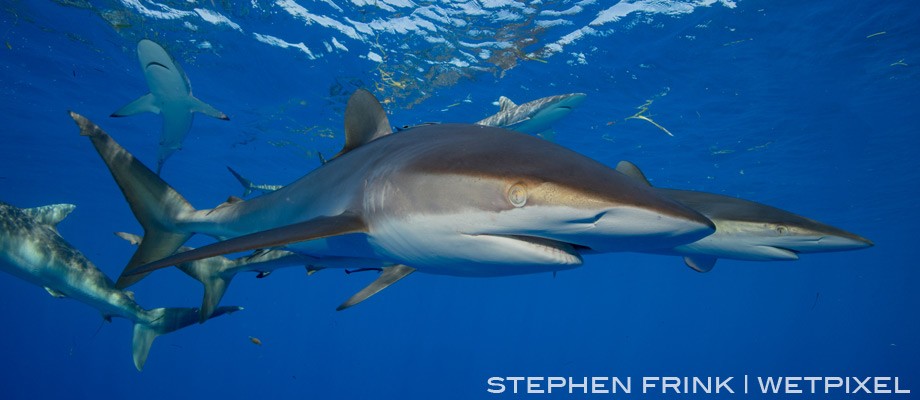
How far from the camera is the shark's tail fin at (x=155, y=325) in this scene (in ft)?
22.9

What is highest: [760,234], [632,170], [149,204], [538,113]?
[538,113]

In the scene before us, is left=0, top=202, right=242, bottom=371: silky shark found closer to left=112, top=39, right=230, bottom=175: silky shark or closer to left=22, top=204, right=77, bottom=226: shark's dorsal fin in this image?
left=22, top=204, right=77, bottom=226: shark's dorsal fin

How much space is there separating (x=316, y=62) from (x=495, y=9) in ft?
22.2

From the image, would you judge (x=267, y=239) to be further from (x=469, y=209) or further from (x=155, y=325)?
(x=155, y=325)

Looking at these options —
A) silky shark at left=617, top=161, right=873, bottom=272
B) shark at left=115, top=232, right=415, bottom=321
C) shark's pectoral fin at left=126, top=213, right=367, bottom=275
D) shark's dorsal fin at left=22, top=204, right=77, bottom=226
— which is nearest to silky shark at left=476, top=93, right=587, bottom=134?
silky shark at left=617, top=161, right=873, bottom=272

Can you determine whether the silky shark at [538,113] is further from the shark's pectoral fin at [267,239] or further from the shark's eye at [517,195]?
→ the shark's eye at [517,195]

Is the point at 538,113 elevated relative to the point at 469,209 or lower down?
elevated

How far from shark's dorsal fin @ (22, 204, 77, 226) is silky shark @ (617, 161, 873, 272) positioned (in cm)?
824

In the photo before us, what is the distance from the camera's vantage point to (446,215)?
1993mm

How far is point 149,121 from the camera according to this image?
66.5 ft

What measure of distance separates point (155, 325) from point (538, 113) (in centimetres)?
753

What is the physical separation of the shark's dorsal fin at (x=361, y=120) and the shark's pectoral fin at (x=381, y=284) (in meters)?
1.01

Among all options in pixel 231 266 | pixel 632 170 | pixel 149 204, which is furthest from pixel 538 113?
pixel 149 204

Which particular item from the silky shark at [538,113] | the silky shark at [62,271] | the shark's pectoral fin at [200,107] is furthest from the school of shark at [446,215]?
the shark's pectoral fin at [200,107]
